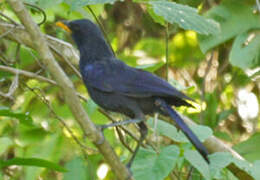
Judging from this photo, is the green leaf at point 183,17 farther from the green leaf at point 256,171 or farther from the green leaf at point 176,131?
the green leaf at point 256,171

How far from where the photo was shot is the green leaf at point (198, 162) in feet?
9.48

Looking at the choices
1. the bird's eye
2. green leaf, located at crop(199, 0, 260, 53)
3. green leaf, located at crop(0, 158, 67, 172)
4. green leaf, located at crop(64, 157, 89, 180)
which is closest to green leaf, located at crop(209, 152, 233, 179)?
green leaf, located at crop(0, 158, 67, 172)

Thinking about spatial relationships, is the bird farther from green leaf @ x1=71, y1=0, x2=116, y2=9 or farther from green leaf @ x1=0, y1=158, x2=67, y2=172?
green leaf @ x1=0, y1=158, x2=67, y2=172

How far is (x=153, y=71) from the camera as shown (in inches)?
170

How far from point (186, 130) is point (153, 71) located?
1451 mm

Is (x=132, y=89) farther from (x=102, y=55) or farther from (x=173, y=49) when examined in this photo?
(x=173, y=49)

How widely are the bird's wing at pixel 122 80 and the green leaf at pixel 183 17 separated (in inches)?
15.3

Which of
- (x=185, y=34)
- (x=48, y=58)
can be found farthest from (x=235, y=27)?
(x=48, y=58)

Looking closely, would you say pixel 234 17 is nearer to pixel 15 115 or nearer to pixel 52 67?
pixel 15 115

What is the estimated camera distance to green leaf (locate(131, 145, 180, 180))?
2836 mm

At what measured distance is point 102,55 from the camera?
3555mm

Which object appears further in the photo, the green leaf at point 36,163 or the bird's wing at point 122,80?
the bird's wing at point 122,80

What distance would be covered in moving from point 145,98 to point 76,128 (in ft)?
4.08

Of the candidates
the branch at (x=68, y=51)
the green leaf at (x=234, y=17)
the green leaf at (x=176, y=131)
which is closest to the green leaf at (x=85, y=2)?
the branch at (x=68, y=51)
